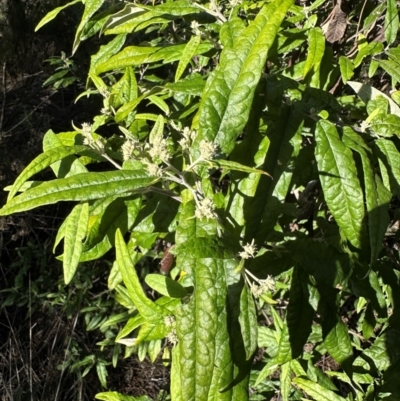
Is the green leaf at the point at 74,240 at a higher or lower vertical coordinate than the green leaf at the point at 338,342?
higher

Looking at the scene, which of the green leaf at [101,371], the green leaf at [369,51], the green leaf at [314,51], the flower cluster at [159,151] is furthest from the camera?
the green leaf at [101,371]

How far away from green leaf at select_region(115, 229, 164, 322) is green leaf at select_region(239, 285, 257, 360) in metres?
0.32

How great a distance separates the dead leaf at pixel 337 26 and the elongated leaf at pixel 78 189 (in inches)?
38.1

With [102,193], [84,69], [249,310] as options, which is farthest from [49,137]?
[84,69]

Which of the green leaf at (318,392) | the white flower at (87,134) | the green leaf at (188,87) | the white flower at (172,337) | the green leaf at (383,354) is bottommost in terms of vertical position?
the green leaf at (318,392)

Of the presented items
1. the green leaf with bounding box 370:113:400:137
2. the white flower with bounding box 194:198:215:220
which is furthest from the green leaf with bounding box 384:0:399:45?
the white flower with bounding box 194:198:215:220

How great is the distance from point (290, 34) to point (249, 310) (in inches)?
34.2

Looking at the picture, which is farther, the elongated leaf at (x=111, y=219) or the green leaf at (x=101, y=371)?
the green leaf at (x=101, y=371)

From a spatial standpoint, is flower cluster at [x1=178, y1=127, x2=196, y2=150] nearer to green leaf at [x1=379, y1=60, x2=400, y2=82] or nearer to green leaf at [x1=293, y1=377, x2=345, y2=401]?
green leaf at [x1=379, y1=60, x2=400, y2=82]

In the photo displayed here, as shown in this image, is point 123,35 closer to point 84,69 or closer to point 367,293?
point 367,293

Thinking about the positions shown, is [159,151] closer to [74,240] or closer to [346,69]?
[74,240]

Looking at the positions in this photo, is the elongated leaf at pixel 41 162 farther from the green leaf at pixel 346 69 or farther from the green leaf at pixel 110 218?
the green leaf at pixel 346 69

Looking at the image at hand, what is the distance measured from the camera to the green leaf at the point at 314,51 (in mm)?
1343

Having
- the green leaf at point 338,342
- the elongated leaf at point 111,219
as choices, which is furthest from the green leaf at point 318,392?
the elongated leaf at point 111,219
